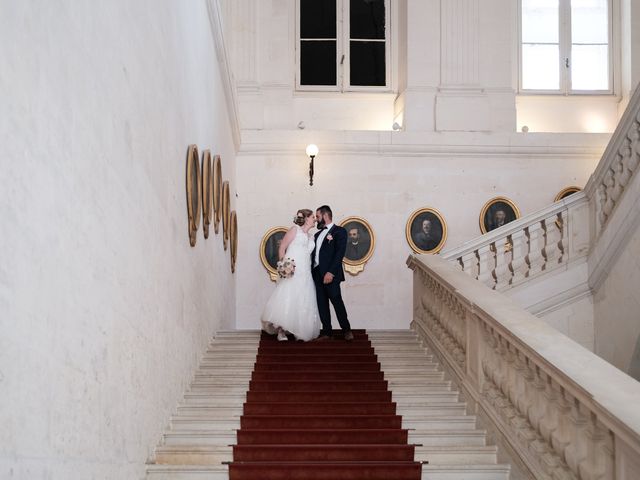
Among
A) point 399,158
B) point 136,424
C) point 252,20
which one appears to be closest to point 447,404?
point 136,424

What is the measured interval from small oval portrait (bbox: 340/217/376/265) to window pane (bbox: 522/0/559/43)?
4712 mm

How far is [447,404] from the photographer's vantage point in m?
8.43

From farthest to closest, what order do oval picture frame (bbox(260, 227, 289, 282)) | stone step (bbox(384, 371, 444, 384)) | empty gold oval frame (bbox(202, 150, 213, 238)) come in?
oval picture frame (bbox(260, 227, 289, 282)) < empty gold oval frame (bbox(202, 150, 213, 238)) < stone step (bbox(384, 371, 444, 384))

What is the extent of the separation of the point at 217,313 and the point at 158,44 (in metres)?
5.42

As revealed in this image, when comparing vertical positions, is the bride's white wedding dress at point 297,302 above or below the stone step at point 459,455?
above

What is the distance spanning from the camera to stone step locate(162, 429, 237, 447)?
734 cm

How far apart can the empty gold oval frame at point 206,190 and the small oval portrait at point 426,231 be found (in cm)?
602

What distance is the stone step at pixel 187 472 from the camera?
6.60 meters

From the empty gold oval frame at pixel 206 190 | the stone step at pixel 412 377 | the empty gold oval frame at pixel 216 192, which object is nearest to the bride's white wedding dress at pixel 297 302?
the empty gold oval frame at pixel 216 192

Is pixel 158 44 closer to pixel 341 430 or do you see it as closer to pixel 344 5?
pixel 341 430

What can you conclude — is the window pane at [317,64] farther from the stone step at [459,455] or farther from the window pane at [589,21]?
the stone step at [459,455]

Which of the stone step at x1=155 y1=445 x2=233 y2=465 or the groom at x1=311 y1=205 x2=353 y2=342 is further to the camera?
the groom at x1=311 y1=205 x2=353 y2=342

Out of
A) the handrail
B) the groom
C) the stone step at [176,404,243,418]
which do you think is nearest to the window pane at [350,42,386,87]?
the handrail

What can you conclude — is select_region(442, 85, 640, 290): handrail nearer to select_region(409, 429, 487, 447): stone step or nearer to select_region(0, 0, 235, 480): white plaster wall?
select_region(409, 429, 487, 447): stone step
